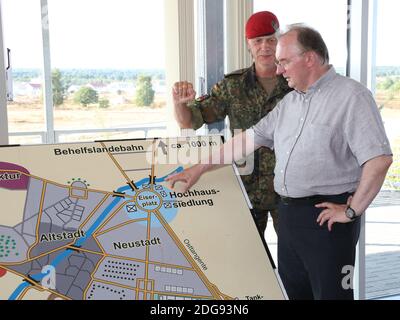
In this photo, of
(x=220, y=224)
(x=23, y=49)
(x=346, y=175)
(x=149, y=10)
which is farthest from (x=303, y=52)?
(x=149, y=10)

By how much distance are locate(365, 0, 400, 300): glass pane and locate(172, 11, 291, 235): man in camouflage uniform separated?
1.15 metres

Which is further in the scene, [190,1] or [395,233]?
[395,233]

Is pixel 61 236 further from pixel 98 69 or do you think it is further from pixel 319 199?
pixel 98 69

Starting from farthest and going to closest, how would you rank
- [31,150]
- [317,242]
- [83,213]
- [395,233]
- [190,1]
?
1. [395,233]
2. [190,1]
3. [317,242]
4. [31,150]
5. [83,213]

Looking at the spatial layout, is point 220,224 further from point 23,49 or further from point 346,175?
point 23,49

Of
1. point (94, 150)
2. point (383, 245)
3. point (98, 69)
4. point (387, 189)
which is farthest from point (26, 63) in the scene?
point (383, 245)

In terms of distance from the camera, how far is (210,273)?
1561 millimetres

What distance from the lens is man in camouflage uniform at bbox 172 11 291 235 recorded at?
2.35 meters

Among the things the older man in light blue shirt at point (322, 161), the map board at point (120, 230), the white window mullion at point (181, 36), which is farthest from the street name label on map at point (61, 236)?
the white window mullion at point (181, 36)

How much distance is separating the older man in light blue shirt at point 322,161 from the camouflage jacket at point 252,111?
15.3 inches

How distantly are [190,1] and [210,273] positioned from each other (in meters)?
1.89

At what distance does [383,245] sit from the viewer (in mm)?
4297

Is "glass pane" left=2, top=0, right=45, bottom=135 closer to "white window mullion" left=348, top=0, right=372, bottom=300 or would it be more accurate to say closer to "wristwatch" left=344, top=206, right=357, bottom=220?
"wristwatch" left=344, top=206, right=357, bottom=220

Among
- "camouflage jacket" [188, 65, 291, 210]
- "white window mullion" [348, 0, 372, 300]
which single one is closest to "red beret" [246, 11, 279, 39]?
"camouflage jacket" [188, 65, 291, 210]
